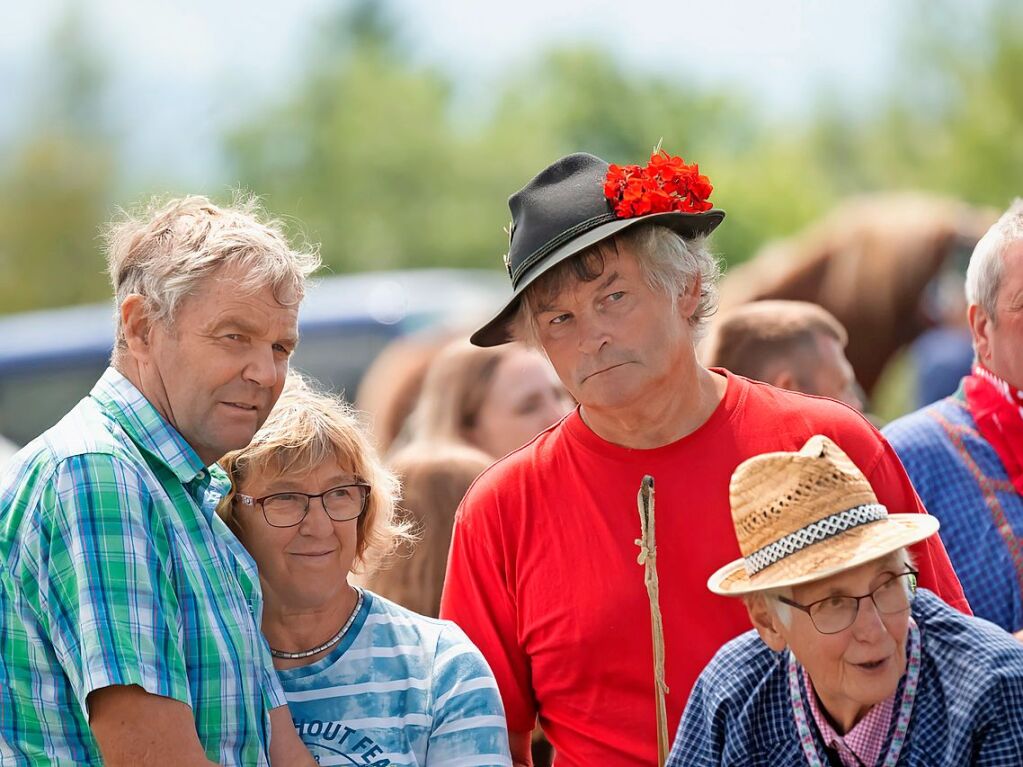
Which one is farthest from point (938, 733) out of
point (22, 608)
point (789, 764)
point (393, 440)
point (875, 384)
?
point (875, 384)

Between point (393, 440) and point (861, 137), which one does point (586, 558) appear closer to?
point (393, 440)

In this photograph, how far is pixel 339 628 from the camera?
2992 mm

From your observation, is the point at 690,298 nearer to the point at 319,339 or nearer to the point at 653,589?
the point at 653,589

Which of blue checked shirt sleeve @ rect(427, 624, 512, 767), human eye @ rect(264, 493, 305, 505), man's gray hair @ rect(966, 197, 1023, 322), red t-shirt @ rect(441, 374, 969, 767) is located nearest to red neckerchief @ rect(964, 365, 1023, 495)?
man's gray hair @ rect(966, 197, 1023, 322)

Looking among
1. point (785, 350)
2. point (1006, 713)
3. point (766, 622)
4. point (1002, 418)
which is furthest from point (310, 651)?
point (785, 350)

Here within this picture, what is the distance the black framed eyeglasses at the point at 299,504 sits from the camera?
117 inches

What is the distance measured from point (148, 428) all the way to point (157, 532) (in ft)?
0.71

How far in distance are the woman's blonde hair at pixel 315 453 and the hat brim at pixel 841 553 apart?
3.21 ft

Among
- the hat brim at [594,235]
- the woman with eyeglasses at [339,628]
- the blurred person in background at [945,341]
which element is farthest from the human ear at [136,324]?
the blurred person in background at [945,341]

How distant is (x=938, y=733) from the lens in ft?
7.86

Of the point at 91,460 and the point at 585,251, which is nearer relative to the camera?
the point at 91,460

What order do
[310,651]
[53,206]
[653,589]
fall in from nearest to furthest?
1. [653,589]
2. [310,651]
3. [53,206]

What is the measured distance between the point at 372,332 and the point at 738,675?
9.30m

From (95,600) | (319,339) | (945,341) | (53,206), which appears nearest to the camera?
(95,600)
